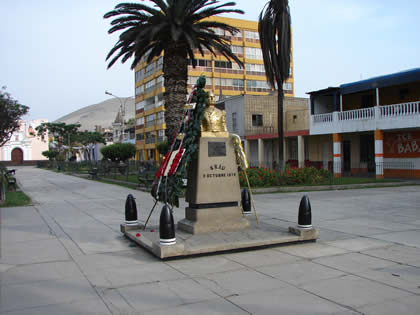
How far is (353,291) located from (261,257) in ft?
6.34

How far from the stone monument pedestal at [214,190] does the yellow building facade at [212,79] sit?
49028 millimetres

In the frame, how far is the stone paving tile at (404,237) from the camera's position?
297 inches

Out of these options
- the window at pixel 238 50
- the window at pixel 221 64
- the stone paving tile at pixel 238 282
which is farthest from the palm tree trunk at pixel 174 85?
the window at pixel 238 50

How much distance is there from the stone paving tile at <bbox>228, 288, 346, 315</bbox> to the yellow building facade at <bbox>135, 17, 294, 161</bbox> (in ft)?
172

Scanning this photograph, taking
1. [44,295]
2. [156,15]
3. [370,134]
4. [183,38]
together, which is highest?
[156,15]

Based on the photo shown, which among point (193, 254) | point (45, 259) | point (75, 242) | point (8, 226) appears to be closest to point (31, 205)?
point (8, 226)

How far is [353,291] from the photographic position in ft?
16.0

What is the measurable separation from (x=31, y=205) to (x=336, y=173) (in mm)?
18026

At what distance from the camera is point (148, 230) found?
8.57 m

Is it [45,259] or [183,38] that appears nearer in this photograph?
[45,259]

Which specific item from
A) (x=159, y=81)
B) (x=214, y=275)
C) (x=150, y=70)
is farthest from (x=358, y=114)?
(x=150, y=70)

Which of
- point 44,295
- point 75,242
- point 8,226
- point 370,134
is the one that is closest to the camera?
point 44,295

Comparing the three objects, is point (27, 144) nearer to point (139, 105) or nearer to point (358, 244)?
point (139, 105)

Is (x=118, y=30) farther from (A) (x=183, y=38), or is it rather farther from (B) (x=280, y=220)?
(B) (x=280, y=220)
